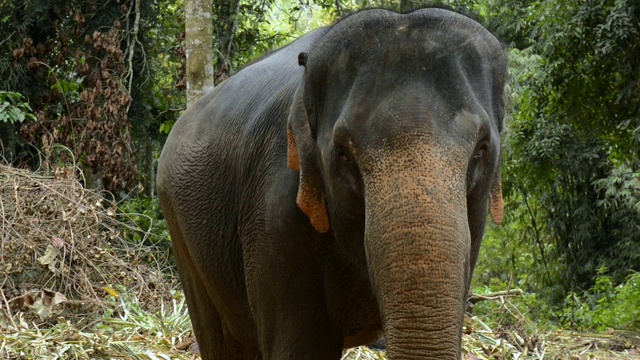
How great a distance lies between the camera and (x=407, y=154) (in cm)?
277

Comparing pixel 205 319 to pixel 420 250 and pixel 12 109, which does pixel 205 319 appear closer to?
pixel 420 250

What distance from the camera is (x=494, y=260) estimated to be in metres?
20.8

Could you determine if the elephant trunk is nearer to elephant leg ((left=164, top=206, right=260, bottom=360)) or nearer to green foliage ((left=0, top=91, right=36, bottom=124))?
elephant leg ((left=164, top=206, right=260, bottom=360))

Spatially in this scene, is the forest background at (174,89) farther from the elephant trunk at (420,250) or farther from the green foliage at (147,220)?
the elephant trunk at (420,250)

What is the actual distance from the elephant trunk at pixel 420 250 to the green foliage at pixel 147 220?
668 centimetres

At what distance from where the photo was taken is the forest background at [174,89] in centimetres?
986

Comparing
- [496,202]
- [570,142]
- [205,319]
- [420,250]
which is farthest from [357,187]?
[570,142]

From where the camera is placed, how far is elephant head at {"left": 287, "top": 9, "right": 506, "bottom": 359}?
2635mm

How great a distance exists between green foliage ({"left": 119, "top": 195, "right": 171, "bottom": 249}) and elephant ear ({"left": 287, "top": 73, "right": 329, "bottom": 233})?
6076mm

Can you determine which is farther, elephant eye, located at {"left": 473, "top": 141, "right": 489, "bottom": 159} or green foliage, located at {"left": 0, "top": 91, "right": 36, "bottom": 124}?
green foliage, located at {"left": 0, "top": 91, "right": 36, "bottom": 124}

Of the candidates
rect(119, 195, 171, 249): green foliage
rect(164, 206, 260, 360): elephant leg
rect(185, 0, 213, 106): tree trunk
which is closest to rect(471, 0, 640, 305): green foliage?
rect(185, 0, 213, 106): tree trunk

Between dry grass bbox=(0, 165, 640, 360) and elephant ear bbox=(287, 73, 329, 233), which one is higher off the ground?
elephant ear bbox=(287, 73, 329, 233)

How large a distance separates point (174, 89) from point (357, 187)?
9209mm

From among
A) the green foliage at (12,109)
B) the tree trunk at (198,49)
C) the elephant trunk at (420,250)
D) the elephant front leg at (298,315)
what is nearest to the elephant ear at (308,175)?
the elephant front leg at (298,315)
